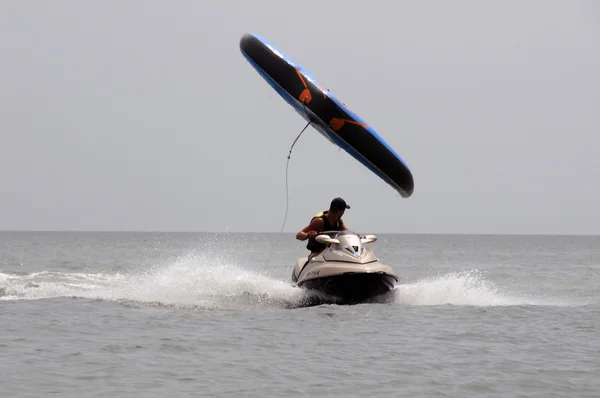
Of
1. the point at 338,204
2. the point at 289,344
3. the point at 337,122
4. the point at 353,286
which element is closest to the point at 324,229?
the point at 338,204

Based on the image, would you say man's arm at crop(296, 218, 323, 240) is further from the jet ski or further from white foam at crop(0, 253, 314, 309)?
white foam at crop(0, 253, 314, 309)

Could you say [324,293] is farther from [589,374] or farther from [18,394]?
[18,394]

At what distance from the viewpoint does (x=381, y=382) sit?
8406 mm

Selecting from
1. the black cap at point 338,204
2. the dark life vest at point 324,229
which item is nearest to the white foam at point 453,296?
the dark life vest at point 324,229

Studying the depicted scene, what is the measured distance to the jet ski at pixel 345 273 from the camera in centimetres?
1341

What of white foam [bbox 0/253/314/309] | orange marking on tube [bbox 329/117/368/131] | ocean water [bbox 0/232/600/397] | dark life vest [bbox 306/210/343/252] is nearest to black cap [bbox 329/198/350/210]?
dark life vest [bbox 306/210/343/252]

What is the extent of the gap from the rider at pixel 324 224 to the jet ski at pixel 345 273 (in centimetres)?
32

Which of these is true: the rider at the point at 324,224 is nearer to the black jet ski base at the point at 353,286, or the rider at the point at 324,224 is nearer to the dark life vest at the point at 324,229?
the dark life vest at the point at 324,229

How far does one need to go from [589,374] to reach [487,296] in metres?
7.79

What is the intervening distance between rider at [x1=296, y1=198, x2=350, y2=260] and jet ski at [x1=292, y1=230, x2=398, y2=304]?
1.06 feet

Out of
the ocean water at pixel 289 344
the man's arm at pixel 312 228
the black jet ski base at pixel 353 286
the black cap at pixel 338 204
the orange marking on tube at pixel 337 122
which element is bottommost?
the ocean water at pixel 289 344

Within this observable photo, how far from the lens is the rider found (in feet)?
47.3

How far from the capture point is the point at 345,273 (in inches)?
525

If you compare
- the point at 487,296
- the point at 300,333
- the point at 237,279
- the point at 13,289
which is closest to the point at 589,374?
the point at 300,333
